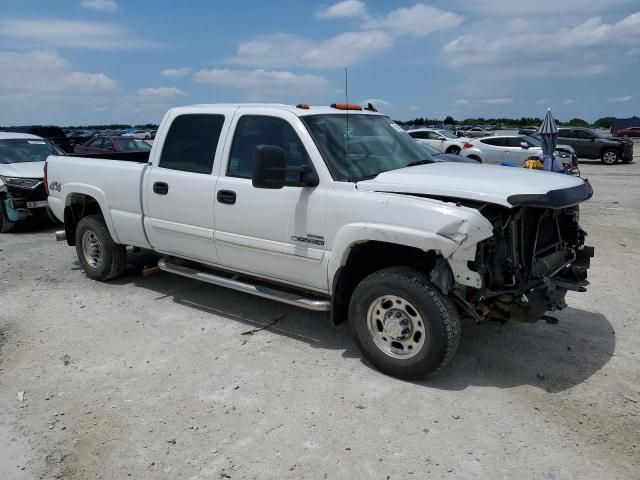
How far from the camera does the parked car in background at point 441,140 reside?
22406mm

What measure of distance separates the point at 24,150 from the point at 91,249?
220 inches

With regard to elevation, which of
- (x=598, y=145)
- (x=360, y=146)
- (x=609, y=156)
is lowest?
(x=609, y=156)

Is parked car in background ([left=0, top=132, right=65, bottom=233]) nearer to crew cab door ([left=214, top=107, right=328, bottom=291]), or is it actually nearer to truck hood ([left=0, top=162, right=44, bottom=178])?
truck hood ([left=0, top=162, right=44, bottom=178])

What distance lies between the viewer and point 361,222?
3.81 meters

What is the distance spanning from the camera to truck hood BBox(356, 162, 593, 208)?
3480 millimetres

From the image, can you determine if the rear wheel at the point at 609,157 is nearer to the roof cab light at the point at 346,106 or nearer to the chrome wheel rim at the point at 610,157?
the chrome wheel rim at the point at 610,157

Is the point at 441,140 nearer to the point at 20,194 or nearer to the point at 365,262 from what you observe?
the point at 20,194

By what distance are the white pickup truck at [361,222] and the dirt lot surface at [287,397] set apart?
426mm

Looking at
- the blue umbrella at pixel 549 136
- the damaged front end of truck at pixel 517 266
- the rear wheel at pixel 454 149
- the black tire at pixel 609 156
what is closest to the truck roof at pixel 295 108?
the damaged front end of truck at pixel 517 266

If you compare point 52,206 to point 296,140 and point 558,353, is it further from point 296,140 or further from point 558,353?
point 558,353

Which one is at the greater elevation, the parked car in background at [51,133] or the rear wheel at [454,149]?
the parked car in background at [51,133]

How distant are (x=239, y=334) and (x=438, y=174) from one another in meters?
2.25

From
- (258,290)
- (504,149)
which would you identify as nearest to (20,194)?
(258,290)

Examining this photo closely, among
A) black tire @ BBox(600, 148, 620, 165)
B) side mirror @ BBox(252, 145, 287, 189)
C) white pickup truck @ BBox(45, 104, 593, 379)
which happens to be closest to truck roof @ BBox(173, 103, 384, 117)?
white pickup truck @ BBox(45, 104, 593, 379)
